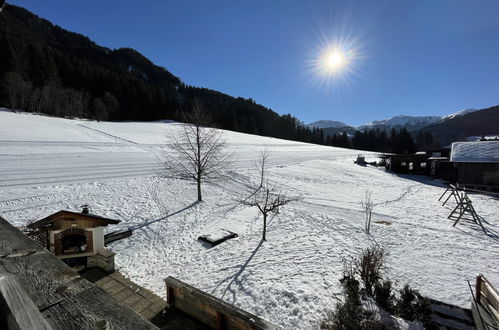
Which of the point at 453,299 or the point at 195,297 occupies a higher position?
the point at 195,297

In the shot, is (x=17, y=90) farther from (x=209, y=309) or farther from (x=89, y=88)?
(x=209, y=309)

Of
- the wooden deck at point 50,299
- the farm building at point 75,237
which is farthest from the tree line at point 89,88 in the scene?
the wooden deck at point 50,299

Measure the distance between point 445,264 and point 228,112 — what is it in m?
82.8

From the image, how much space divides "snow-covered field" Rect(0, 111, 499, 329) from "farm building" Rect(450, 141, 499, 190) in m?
4.62

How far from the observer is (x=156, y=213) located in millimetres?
12578

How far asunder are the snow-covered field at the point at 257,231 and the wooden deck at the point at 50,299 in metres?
6.03

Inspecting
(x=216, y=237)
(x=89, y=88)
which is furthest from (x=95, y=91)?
(x=216, y=237)

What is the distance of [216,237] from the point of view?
10367 millimetres

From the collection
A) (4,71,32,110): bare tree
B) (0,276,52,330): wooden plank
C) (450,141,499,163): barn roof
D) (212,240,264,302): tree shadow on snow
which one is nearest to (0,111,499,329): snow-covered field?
(212,240,264,302): tree shadow on snow

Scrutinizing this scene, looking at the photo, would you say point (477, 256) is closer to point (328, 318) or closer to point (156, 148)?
point (328, 318)

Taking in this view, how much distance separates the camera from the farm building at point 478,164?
75.7 ft

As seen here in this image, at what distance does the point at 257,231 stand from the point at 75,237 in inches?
294

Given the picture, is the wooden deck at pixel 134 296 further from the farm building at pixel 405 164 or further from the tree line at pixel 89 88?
the farm building at pixel 405 164

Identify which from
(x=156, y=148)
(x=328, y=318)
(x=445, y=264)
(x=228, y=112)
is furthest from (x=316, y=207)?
(x=228, y=112)
